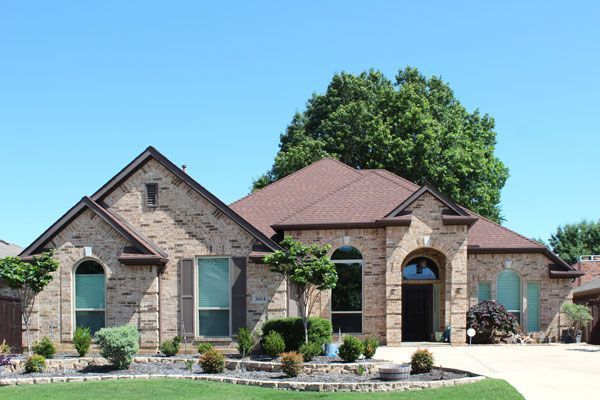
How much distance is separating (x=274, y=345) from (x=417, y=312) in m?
9.56

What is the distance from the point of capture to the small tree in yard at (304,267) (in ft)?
70.5

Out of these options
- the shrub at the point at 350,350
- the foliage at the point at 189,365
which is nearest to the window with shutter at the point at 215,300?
the foliage at the point at 189,365

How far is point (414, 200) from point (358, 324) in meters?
4.71

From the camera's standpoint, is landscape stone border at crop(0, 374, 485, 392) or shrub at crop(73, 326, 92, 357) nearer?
landscape stone border at crop(0, 374, 485, 392)

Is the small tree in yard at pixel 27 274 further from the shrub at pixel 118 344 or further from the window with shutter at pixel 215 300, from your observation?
the window with shutter at pixel 215 300

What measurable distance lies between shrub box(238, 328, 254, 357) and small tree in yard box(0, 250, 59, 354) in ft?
19.0

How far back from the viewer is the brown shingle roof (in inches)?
1086

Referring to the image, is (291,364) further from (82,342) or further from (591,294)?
(591,294)

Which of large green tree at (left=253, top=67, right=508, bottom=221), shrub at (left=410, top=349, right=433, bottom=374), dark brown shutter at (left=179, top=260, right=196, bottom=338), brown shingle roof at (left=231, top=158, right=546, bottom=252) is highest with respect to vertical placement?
large green tree at (left=253, top=67, right=508, bottom=221)

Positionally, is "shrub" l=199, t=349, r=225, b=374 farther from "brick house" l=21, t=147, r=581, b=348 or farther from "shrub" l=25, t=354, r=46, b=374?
"brick house" l=21, t=147, r=581, b=348

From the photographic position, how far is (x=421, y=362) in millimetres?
18109

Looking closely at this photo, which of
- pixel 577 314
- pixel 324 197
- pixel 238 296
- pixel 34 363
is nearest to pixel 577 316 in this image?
pixel 577 314

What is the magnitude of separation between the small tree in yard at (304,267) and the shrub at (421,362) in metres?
4.12

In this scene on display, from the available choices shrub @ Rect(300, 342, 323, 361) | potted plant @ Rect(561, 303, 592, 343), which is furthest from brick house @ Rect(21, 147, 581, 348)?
shrub @ Rect(300, 342, 323, 361)
